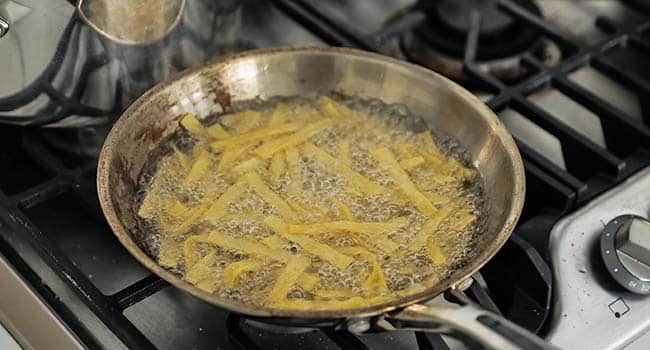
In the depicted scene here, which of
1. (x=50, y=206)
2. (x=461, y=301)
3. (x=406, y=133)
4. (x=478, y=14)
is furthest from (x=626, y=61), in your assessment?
(x=50, y=206)

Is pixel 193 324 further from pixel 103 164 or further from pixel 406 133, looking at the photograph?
pixel 406 133

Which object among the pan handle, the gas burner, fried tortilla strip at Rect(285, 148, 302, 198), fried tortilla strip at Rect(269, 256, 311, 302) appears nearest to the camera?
the pan handle

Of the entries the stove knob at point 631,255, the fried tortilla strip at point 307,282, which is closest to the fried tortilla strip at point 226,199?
the fried tortilla strip at point 307,282

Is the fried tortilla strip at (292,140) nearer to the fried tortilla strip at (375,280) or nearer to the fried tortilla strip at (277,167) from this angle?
the fried tortilla strip at (277,167)

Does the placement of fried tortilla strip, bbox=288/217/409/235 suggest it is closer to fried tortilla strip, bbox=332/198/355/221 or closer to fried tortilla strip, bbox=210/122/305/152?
fried tortilla strip, bbox=332/198/355/221

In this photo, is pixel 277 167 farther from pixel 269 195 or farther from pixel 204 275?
pixel 204 275

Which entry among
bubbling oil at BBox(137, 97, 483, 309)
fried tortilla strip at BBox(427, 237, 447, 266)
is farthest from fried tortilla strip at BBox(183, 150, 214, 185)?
fried tortilla strip at BBox(427, 237, 447, 266)

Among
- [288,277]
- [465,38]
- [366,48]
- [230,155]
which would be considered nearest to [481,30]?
[465,38]
